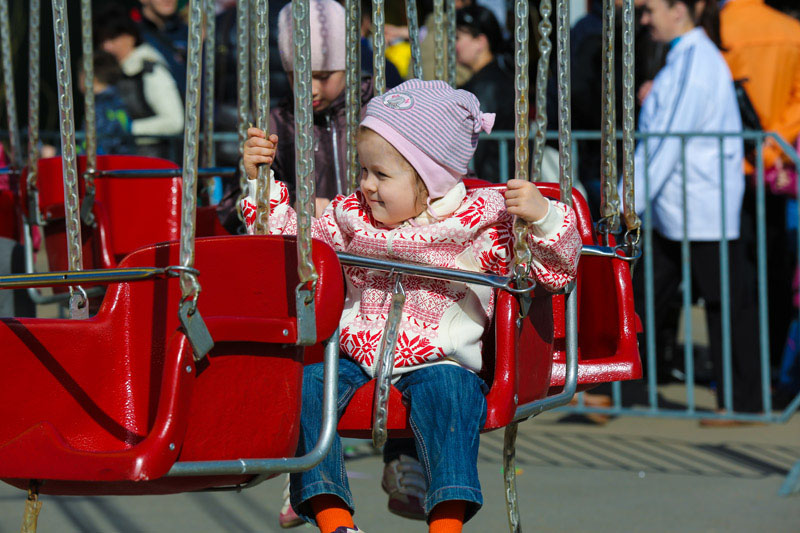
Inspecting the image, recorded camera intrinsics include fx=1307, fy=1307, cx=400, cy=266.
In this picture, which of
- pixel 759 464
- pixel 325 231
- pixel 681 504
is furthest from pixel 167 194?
pixel 759 464

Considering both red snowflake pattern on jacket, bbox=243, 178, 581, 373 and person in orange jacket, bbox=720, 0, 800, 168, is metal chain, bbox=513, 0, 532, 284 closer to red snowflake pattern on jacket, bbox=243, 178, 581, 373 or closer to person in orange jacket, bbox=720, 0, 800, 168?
red snowflake pattern on jacket, bbox=243, 178, 581, 373

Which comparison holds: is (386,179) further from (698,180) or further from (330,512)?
(698,180)

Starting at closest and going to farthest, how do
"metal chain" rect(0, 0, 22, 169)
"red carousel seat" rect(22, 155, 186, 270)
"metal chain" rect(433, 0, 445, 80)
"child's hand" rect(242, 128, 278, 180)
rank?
"child's hand" rect(242, 128, 278, 180)
"metal chain" rect(433, 0, 445, 80)
"metal chain" rect(0, 0, 22, 169)
"red carousel seat" rect(22, 155, 186, 270)

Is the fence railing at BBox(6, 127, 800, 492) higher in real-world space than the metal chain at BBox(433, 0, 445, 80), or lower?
lower

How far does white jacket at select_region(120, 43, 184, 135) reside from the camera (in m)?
6.98

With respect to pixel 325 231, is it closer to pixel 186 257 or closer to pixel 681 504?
pixel 186 257

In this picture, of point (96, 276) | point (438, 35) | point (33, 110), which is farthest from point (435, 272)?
point (33, 110)

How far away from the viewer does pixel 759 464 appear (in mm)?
5508

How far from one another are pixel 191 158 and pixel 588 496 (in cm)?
306

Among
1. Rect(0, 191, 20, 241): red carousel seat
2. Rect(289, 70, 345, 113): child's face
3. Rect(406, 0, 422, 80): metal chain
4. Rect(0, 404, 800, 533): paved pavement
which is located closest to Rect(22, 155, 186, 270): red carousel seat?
Rect(0, 191, 20, 241): red carousel seat

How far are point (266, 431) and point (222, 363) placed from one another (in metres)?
0.18

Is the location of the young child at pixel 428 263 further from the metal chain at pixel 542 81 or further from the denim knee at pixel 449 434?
the metal chain at pixel 542 81

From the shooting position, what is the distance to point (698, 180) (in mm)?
6113

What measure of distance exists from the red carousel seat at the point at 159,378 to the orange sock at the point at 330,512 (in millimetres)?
272
